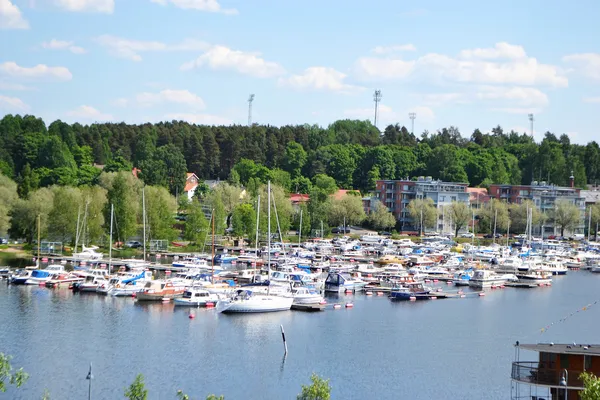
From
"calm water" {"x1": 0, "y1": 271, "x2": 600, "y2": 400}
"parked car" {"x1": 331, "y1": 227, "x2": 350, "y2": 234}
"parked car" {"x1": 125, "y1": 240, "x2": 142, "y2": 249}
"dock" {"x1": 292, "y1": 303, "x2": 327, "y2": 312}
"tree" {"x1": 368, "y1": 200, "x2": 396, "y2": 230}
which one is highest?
"tree" {"x1": 368, "y1": 200, "x2": 396, "y2": 230}

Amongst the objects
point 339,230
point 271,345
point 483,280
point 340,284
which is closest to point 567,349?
point 271,345

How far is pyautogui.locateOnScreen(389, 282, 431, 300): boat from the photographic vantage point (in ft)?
181

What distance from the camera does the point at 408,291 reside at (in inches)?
2180

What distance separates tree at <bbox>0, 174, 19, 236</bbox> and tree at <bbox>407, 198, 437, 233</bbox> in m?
41.2

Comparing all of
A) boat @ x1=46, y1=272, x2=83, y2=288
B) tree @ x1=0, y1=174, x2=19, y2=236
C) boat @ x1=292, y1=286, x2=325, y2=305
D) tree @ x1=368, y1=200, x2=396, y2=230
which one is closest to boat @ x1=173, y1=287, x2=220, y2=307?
boat @ x1=292, y1=286, x2=325, y2=305

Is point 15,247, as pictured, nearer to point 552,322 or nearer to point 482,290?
point 482,290

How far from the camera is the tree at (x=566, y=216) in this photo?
3954 inches

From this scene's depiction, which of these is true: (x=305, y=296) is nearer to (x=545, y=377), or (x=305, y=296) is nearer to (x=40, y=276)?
(x=40, y=276)

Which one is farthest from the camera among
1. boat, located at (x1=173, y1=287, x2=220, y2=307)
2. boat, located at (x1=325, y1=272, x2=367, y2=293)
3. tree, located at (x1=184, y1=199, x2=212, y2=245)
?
tree, located at (x1=184, y1=199, x2=212, y2=245)

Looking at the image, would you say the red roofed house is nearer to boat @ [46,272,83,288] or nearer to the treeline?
the treeline

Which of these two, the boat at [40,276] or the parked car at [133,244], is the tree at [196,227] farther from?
the boat at [40,276]

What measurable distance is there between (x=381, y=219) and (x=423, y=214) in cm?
447

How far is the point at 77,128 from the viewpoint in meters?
132

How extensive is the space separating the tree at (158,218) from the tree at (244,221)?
6.46 m
